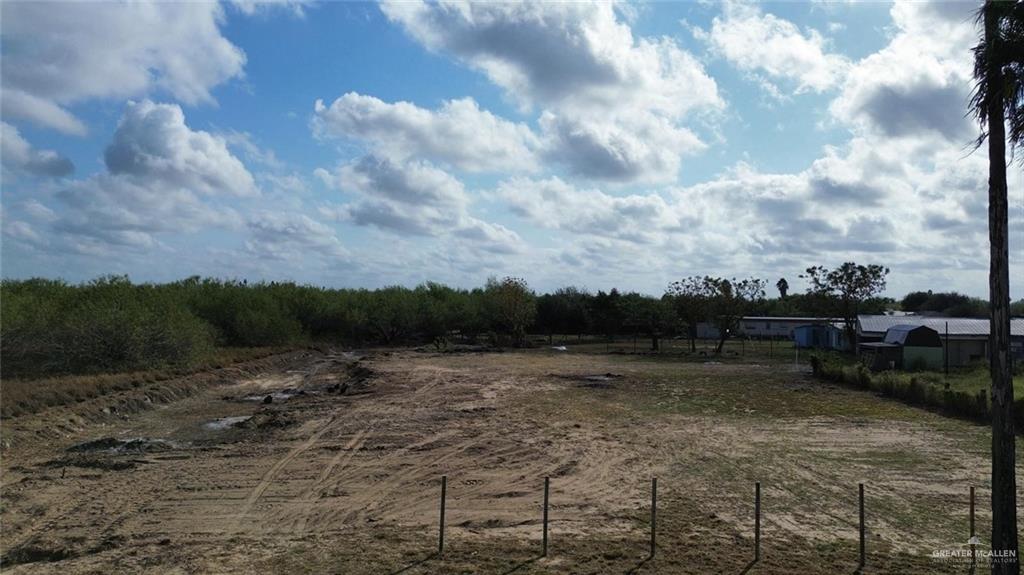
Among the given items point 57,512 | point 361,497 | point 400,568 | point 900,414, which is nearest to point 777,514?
point 400,568

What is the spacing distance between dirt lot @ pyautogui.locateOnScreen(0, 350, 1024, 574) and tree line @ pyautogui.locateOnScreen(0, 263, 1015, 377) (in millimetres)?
5860

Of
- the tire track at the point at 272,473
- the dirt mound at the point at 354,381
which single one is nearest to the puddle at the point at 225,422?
the tire track at the point at 272,473

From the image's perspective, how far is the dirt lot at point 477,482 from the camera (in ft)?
27.3

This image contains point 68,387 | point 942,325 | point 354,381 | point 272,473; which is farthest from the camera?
point 942,325

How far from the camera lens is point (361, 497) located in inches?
433

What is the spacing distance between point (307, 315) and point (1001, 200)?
55.0m

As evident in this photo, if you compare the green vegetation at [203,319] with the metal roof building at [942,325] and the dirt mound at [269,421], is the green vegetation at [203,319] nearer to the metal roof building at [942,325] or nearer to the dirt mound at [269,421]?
the dirt mound at [269,421]

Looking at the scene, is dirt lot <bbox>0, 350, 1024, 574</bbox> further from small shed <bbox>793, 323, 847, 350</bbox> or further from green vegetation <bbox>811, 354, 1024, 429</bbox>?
small shed <bbox>793, 323, 847, 350</bbox>

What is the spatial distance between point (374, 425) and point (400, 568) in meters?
10.5

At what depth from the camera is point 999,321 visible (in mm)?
6602

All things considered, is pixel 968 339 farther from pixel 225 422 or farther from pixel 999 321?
pixel 225 422

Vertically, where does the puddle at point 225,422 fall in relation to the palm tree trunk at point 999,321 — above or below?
below

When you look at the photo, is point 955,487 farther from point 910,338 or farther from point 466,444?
point 910,338

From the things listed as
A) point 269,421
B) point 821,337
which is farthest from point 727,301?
point 269,421
